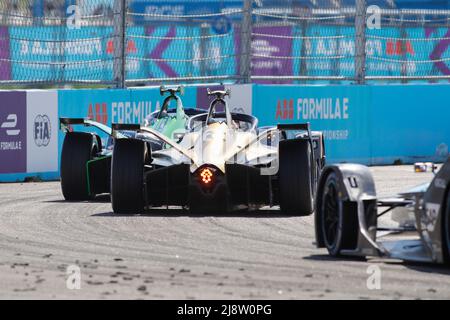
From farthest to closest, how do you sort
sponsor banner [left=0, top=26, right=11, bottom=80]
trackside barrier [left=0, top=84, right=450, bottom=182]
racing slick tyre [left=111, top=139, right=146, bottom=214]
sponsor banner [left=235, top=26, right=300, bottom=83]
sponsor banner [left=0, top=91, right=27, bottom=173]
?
sponsor banner [left=235, top=26, right=300, bottom=83]
trackside barrier [left=0, top=84, right=450, bottom=182]
sponsor banner [left=0, top=91, right=27, bottom=173]
sponsor banner [left=0, top=26, right=11, bottom=80]
racing slick tyre [left=111, top=139, right=146, bottom=214]

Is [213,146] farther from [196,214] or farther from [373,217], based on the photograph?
[373,217]

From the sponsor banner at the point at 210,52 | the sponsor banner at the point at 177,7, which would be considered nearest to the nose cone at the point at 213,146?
the sponsor banner at the point at 210,52

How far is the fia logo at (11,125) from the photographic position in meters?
17.1

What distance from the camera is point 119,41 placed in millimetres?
18203

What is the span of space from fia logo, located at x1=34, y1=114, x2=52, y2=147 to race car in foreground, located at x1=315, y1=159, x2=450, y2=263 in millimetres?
8321

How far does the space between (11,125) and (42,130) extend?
1.73ft

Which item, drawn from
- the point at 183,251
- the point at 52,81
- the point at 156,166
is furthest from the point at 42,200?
the point at 183,251

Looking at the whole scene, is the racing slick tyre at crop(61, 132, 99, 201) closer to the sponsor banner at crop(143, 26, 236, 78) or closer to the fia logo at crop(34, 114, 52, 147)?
the fia logo at crop(34, 114, 52, 147)

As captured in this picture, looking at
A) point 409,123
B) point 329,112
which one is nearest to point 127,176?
point 329,112

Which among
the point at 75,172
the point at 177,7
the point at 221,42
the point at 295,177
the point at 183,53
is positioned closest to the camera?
the point at 295,177

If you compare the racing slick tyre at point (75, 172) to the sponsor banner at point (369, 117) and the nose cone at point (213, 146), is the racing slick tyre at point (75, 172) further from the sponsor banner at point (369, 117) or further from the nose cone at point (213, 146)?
the sponsor banner at point (369, 117)

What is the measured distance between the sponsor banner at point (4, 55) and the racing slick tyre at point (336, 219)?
797cm

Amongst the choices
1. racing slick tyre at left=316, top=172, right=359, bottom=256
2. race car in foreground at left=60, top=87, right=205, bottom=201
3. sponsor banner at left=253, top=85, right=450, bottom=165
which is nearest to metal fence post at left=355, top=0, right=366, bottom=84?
sponsor banner at left=253, top=85, right=450, bottom=165

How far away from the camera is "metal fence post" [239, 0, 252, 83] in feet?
64.9
